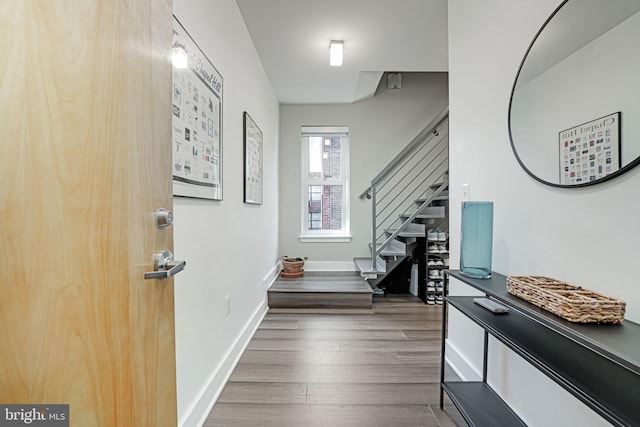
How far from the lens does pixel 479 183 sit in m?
1.67

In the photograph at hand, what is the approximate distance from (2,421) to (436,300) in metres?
3.42

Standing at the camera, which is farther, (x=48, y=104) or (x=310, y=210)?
(x=310, y=210)

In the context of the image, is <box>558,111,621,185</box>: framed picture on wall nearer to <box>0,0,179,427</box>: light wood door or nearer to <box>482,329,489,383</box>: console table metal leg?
<box>482,329,489,383</box>: console table metal leg

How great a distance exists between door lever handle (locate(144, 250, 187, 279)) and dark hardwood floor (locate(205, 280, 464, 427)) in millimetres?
1137

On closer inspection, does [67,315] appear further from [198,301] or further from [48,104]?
[198,301]

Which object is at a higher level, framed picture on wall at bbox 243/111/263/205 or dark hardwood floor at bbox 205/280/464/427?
framed picture on wall at bbox 243/111/263/205

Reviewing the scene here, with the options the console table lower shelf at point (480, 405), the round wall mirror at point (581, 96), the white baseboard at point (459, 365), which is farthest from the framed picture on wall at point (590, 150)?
the white baseboard at point (459, 365)

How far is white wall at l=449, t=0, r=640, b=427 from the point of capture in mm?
911

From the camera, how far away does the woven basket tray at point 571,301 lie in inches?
32.0

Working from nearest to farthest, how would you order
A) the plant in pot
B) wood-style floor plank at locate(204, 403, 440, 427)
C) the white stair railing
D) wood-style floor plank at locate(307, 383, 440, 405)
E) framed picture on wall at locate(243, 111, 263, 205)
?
wood-style floor plank at locate(204, 403, 440, 427) < wood-style floor plank at locate(307, 383, 440, 405) < framed picture on wall at locate(243, 111, 263, 205) < the plant in pot < the white stair railing

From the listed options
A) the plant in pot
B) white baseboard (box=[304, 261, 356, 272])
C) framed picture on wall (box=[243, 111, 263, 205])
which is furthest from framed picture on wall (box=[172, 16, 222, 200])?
white baseboard (box=[304, 261, 356, 272])

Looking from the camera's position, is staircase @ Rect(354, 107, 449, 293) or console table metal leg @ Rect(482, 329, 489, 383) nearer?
console table metal leg @ Rect(482, 329, 489, 383)

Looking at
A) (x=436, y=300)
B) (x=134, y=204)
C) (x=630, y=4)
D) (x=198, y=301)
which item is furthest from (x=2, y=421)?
(x=436, y=300)

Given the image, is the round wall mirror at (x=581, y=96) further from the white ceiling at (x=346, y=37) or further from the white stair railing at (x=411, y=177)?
the white stair railing at (x=411, y=177)
